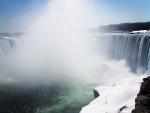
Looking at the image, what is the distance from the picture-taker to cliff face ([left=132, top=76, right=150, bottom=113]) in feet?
25.8

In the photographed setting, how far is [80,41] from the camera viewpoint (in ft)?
134

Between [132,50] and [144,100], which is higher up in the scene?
[144,100]

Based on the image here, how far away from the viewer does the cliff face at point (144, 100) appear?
7857 mm

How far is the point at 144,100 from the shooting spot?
816cm

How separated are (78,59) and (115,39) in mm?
5561

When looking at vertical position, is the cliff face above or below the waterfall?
above

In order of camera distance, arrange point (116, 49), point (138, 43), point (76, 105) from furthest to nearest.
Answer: point (116, 49) < point (138, 43) < point (76, 105)

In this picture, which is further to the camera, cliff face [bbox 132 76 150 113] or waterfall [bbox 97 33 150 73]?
waterfall [bbox 97 33 150 73]

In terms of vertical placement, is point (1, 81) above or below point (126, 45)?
below

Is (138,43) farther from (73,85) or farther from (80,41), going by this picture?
(80,41)

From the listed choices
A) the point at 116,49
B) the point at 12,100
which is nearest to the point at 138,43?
the point at 116,49

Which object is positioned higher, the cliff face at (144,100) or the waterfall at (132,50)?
the cliff face at (144,100)

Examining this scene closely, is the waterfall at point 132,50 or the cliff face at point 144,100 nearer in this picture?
the cliff face at point 144,100

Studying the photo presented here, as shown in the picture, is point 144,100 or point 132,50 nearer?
point 144,100
